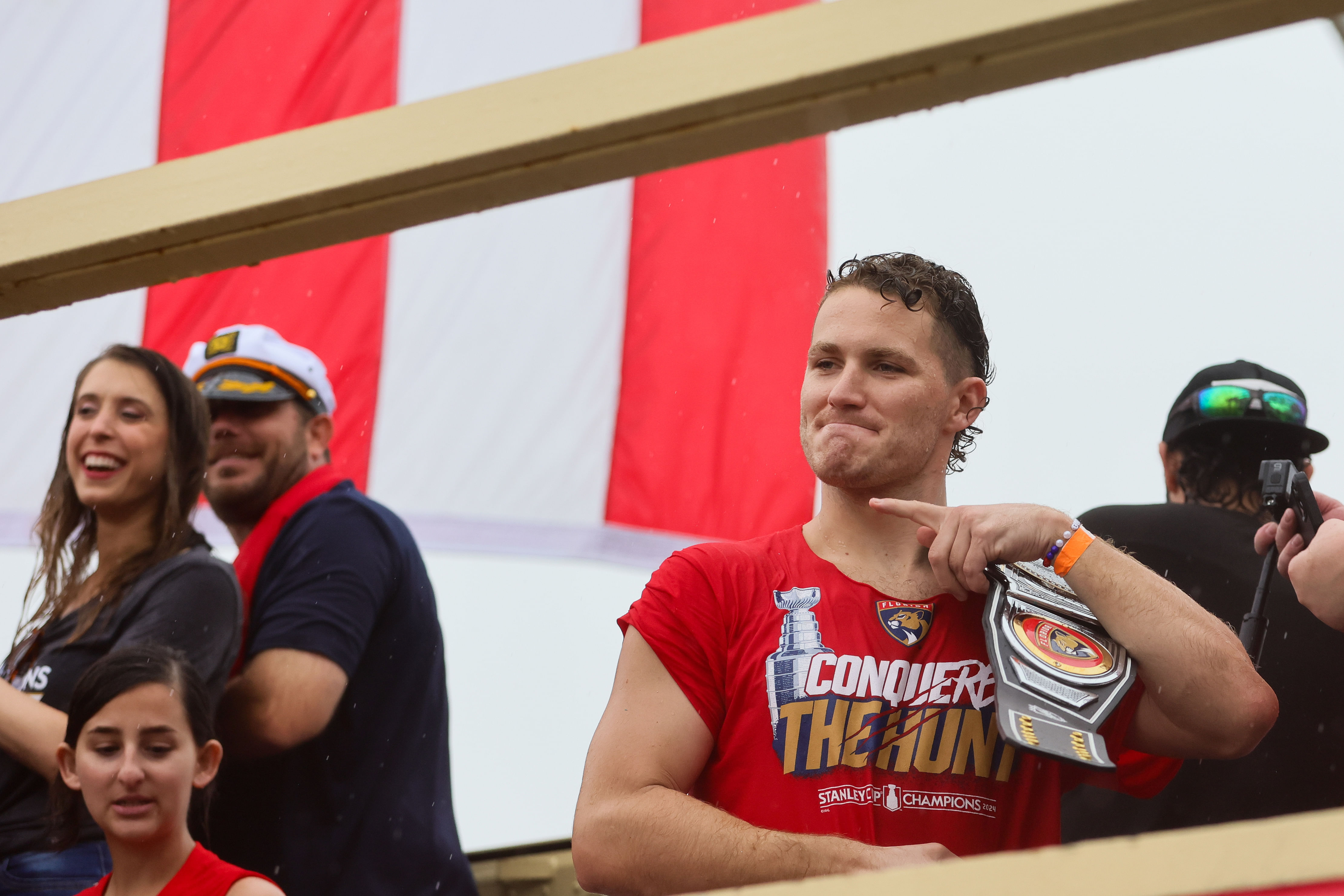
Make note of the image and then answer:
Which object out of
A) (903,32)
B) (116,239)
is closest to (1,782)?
(116,239)

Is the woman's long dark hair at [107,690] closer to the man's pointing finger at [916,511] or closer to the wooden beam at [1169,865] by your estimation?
the man's pointing finger at [916,511]

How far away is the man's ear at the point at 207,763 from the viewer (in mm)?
2531

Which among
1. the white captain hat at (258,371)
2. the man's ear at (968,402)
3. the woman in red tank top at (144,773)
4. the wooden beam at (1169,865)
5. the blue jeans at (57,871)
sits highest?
the white captain hat at (258,371)

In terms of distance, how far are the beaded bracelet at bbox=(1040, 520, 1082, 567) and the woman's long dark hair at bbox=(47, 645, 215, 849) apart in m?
1.54

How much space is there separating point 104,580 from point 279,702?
1.48 ft

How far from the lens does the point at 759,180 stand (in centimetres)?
585

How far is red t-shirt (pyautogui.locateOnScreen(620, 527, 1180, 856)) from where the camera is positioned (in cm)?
187

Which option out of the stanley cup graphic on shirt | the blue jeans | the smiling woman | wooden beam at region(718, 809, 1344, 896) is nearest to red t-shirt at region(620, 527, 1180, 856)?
the stanley cup graphic on shirt

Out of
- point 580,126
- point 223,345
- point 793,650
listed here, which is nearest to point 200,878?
point 793,650

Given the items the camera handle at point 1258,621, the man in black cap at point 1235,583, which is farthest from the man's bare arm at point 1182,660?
the man in black cap at point 1235,583

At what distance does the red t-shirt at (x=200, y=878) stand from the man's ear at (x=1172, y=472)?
73.8 inches

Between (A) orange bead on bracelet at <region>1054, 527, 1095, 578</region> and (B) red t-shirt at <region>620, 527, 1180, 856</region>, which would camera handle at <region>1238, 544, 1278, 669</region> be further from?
(A) orange bead on bracelet at <region>1054, 527, 1095, 578</region>

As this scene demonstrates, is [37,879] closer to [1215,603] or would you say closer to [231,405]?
[231,405]

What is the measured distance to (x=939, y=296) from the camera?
2.33 meters
